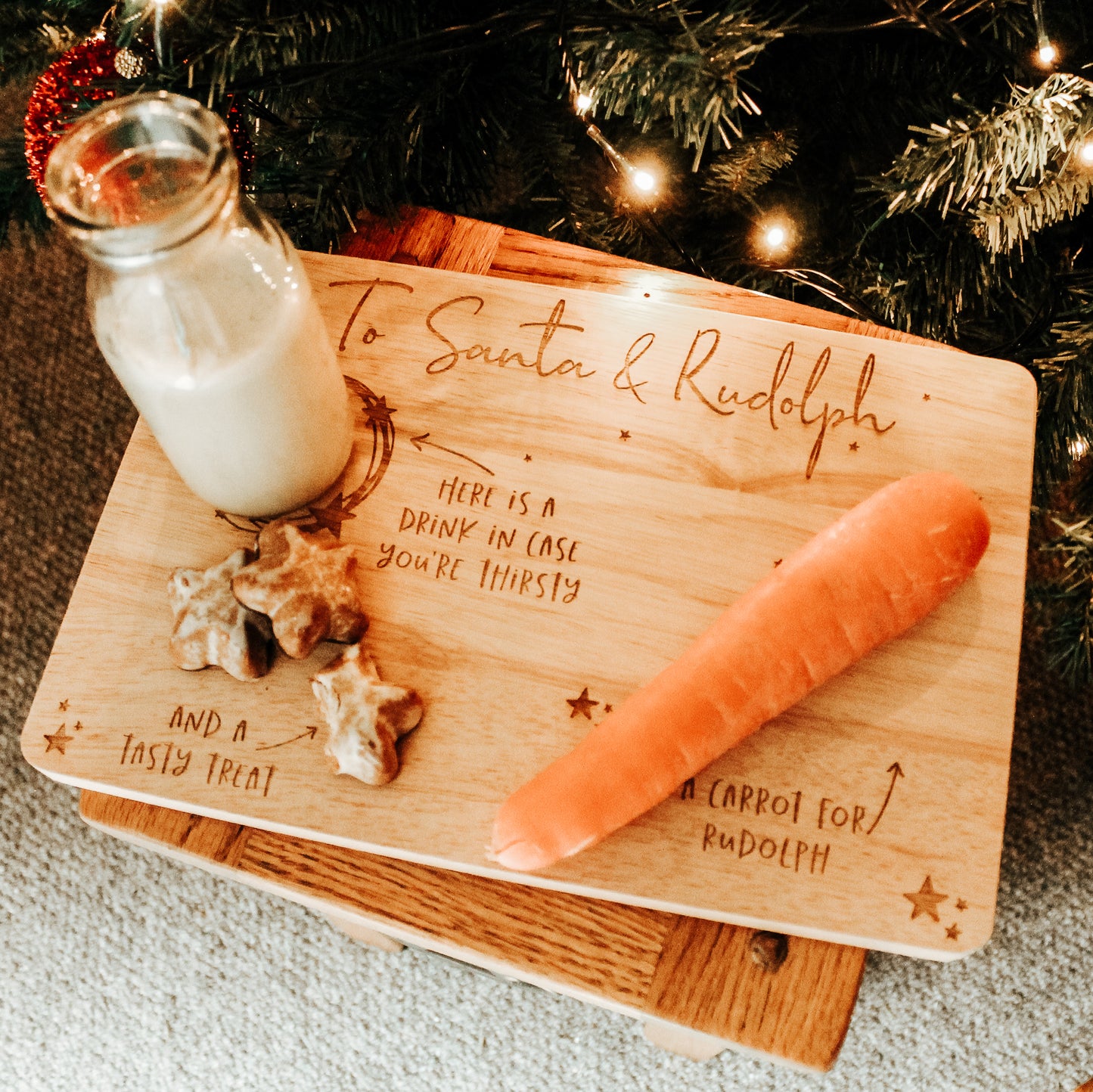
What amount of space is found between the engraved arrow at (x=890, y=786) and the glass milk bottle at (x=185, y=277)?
469 millimetres

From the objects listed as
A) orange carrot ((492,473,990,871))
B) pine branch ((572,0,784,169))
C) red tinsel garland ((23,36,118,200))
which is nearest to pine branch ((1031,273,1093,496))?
Answer: orange carrot ((492,473,990,871))

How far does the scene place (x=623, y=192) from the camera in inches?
36.5

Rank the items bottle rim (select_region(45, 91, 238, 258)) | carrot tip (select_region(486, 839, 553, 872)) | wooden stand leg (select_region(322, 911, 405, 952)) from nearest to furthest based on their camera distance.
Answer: bottle rim (select_region(45, 91, 238, 258)), carrot tip (select_region(486, 839, 553, 872)), wooden stand leg (select_region(322, 911, 405, 952))

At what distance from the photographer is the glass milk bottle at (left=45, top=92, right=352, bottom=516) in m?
0.49

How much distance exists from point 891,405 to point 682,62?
293mm

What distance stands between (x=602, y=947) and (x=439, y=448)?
0.39 m

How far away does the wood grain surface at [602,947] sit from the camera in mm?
641

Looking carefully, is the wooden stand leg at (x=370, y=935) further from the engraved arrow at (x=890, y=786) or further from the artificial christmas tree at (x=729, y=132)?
the artificial christmas tree at (x=729, y=132)

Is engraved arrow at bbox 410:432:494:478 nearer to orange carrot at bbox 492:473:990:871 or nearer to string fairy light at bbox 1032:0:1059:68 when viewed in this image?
orange carrot at bbox 492:473:990:871

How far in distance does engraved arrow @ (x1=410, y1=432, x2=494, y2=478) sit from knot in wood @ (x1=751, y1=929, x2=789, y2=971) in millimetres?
389

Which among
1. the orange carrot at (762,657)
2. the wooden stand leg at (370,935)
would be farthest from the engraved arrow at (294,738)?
the wooden stand leg at (370,935)

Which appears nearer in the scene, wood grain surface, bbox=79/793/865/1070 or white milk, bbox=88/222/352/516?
white milk, bbox=88/222/352/516

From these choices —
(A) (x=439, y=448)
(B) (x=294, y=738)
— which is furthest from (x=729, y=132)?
(B) (x=294, y=738)

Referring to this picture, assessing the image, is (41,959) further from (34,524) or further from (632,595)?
(632,595)
